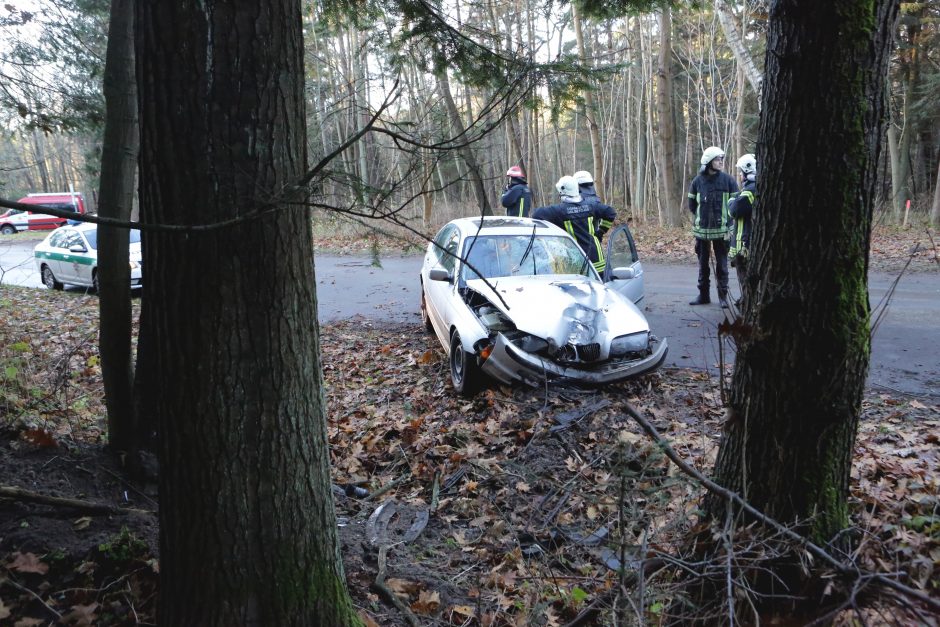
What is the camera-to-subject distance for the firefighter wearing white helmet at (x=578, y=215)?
8.40 metres

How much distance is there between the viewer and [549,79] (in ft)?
15.9

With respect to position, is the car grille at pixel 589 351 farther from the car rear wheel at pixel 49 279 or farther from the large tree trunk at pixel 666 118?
the large tree trunk at pixel 666 118

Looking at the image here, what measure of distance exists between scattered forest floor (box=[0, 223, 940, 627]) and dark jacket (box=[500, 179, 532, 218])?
386 cm

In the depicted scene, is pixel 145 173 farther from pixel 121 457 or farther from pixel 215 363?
pixel 121 457

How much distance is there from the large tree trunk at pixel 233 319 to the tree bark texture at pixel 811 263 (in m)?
1.81

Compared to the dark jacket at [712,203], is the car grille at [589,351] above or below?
below

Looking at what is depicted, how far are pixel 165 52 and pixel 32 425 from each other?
3.36m

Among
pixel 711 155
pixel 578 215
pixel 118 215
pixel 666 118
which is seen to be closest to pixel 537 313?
pixel 578 215

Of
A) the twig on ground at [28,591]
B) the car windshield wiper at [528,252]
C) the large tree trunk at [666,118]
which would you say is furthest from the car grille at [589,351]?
the large tree trunk at [666,118]

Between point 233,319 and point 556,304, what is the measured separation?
4.23 m

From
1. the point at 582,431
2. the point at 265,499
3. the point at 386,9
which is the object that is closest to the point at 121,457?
the point at 265,499

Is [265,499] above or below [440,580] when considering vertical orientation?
above

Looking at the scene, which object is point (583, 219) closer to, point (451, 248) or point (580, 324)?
point (451, 248)

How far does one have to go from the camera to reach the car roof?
25.0 ft
